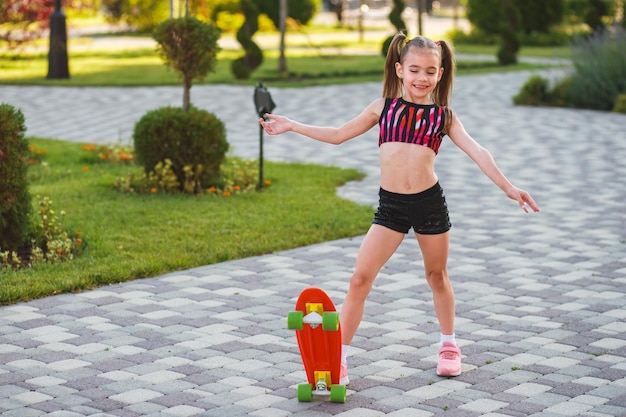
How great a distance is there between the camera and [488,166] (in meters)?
4.76

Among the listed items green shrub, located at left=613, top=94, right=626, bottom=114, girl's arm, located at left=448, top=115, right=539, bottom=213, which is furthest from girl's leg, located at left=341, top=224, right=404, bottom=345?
green shrub, located at left=613, top=94, right=626, bottom=114

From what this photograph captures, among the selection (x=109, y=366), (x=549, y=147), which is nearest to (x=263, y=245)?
(x=109, y=366)

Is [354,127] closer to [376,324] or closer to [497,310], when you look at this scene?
[376,324]

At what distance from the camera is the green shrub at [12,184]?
712 cm

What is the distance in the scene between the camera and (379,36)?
35.7 m

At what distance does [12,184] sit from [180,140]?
8.10 ft

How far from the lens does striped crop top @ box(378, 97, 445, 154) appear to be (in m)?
4.89

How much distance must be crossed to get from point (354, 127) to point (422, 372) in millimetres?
1222

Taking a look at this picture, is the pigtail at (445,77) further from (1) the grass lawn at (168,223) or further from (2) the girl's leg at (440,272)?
(1) the grass lawn at (168,223)

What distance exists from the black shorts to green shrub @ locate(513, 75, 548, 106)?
12.5 m

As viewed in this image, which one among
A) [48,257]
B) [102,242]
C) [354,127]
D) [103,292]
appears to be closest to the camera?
[354,127]

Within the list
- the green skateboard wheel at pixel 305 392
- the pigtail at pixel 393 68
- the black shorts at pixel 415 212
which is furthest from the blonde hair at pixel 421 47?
the green skateboard wheel at pixel 305 392

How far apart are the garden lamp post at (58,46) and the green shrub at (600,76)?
9.21 meters

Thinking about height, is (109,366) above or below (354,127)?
below
